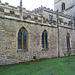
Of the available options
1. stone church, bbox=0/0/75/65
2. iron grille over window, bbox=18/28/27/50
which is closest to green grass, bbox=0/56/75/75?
stone church, bbox=0/0/75/65

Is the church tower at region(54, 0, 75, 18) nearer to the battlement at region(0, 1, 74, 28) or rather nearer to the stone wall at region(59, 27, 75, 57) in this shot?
the battlement at region(0, 1, 74, 28)

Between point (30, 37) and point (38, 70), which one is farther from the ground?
point (30, 37)

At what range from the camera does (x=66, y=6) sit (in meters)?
21.3

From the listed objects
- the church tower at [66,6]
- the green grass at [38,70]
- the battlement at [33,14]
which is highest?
the church tower at [66,6]

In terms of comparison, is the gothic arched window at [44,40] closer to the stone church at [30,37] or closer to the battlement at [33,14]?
the stone church at [30,37]

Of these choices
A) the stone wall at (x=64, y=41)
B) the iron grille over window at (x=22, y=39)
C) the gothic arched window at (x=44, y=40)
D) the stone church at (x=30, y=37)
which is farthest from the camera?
the stone wall at (x=64, y=41)

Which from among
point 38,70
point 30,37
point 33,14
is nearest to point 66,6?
point 33,14

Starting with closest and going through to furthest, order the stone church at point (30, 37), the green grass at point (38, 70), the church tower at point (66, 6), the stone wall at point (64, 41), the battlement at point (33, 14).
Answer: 1. the green grass at point (38, 70)
2. the stone church at point (30, 37)
3. the battlement at point (33, 14)
4. the stone wall at point (64, 41)
5. the church tower at point (66, 6)

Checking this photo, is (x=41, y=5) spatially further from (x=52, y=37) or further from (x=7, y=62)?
(x=7, y=62)

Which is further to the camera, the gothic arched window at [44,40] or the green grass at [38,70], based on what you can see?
the gothic arched window at [44,40]

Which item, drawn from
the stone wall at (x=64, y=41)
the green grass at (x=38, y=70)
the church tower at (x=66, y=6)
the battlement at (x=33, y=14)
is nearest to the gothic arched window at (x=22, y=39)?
the battlement at (x=33, y=14)

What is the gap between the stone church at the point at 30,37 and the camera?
8008 millimetres

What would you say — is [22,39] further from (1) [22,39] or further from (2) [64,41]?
(2) [64,41]

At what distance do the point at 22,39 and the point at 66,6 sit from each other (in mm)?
16771
